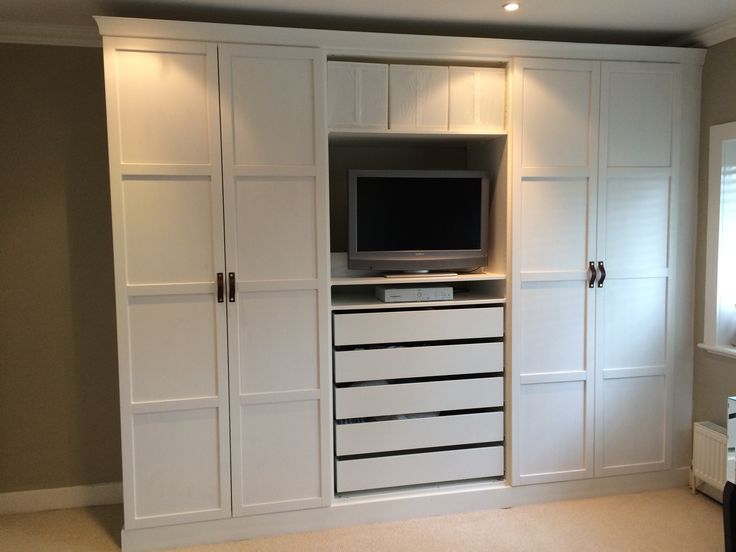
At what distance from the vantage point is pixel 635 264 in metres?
3.05

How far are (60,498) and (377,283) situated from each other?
6.63 ft

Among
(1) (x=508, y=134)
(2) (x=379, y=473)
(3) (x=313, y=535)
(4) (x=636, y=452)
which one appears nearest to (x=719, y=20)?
(1) (x=508, y=134)

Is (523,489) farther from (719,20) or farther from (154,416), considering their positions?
(719,20)

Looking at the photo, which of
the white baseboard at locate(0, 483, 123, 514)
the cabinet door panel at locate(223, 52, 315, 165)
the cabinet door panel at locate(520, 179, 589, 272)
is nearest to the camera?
the cabinet door panel at locate(223, 52, 315, 165)

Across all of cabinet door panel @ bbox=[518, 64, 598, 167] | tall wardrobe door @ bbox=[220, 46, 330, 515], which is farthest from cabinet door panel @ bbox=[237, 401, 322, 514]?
cabinet door panel @ bbox=[518, 64, 598, 167]

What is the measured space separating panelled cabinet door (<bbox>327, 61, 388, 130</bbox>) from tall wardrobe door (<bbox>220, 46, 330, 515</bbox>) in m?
0.08

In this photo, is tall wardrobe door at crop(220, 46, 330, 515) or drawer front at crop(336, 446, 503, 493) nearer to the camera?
tall wardrobe door at crop(220, 46, 330, 515)

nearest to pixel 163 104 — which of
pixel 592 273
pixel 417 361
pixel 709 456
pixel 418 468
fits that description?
pixel 417 361

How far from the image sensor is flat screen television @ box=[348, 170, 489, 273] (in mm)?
2920

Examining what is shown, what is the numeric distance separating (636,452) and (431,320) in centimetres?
136

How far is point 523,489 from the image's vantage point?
9.93ft

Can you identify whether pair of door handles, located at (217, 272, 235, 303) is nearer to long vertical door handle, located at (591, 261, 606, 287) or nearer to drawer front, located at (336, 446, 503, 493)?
drawer front, located at (336, 446, 503, 493)

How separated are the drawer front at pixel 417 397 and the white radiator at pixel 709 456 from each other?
3.49 feet

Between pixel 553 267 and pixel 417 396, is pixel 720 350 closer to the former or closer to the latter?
pixel 553 267
